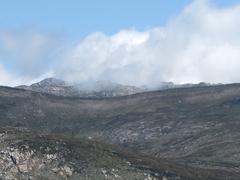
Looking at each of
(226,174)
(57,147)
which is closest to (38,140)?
(57,147)

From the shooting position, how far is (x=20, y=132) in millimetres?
170500

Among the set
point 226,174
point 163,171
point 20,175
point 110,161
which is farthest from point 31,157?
point 226,174

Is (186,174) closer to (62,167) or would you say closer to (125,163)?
(125,163)

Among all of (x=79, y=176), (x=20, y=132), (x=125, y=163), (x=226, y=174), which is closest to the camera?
(x=79, y=176)

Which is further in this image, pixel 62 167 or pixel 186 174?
pixel 186 174

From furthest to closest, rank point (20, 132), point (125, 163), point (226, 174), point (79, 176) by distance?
point (226, 174), point (20, 132), point (125, 163), point (79, 176)

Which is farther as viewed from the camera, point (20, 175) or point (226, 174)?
point (226, 174)

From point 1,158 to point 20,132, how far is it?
19.1 m

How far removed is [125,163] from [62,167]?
53.5 ft

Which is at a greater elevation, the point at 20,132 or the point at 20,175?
the point at 20,132

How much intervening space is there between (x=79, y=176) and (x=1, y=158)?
2000 centimetres

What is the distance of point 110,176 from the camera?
482ft

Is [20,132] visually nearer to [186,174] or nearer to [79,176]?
[79,176]

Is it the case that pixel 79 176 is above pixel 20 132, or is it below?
below
